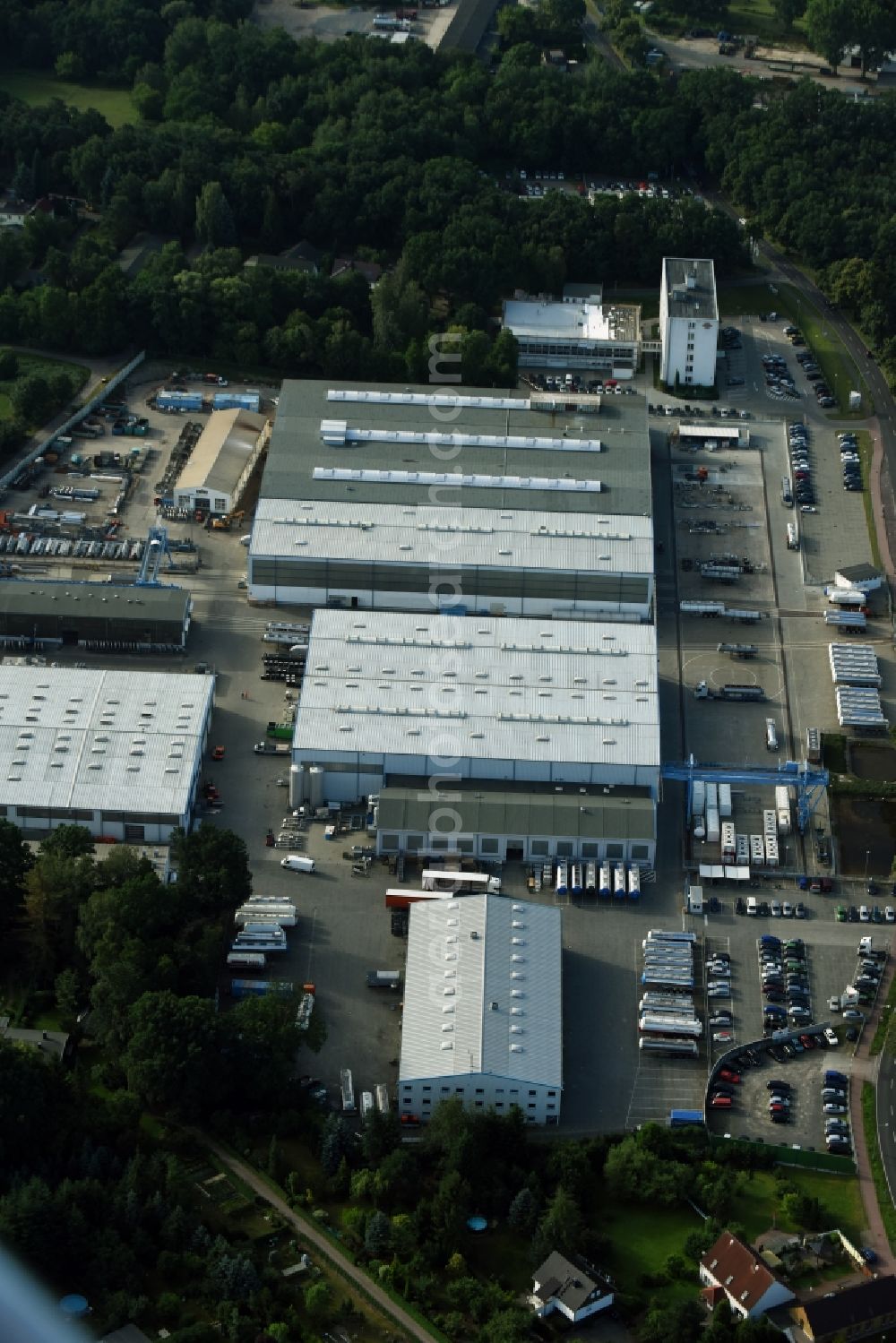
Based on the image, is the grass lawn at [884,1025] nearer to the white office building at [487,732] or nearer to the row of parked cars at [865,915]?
the row of parked cars at [865,915]

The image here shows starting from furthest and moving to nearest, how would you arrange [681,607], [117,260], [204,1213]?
[117,260]
[681,607]
[204,1213]

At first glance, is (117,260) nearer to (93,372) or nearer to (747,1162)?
(93,372)

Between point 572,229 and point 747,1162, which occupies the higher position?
point 572,229

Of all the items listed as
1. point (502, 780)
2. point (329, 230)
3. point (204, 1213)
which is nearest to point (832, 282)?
point (329, 230)

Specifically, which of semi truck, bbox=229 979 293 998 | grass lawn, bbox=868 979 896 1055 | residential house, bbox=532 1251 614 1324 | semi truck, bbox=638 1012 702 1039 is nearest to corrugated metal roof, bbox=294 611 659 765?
semi truck, bbox=229 979 293 998

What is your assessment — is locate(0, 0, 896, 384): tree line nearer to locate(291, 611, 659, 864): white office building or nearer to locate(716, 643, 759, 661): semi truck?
locate(716, 643, 759, 661): semi truck

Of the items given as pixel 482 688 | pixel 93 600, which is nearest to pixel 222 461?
pixel 93 600

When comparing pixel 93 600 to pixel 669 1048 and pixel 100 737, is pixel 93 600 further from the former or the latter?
pixel 669 1048
